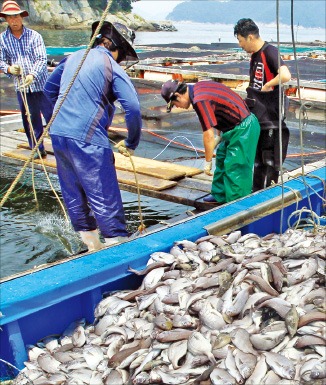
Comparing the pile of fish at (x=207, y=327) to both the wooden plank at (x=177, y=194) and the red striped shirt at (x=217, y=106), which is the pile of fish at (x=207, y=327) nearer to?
the red striped shirt at (x=217, y=106)

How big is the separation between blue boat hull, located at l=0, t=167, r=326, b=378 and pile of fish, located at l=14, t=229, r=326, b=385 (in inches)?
3.6

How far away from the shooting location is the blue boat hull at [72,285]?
3.41 metres

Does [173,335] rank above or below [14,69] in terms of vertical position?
below

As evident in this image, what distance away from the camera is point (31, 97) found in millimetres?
7684

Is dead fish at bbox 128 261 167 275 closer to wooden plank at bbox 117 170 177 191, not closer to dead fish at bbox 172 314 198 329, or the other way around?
dead fish at bbox 172 314 198 329

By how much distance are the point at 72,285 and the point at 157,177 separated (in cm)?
340

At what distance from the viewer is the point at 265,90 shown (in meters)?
6.09

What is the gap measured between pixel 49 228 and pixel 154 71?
39.7 feet

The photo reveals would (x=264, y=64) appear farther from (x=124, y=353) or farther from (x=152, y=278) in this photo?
(x=124, y=353)

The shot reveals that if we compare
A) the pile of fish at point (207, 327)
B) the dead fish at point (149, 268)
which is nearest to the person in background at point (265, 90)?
the pile of fish at point (207, 327)

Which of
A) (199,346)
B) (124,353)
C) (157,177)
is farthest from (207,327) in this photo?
(157,177)

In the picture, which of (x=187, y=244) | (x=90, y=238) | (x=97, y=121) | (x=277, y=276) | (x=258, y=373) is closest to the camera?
(x=258, y=373)

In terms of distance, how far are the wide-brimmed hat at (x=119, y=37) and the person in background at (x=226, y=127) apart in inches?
27.7

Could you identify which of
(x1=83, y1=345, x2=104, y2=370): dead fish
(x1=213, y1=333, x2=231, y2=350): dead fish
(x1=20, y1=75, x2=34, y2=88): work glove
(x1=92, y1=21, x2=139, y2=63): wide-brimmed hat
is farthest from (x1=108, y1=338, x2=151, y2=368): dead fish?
(x1=20, y1=75, x2=34, y2=88): work glove
